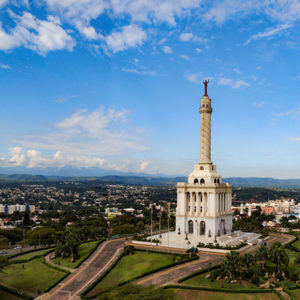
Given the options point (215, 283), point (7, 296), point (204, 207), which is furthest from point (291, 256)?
point (7, 296)

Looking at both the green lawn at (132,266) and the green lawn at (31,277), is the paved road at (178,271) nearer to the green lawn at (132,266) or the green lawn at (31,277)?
the green lawn at (132,266)

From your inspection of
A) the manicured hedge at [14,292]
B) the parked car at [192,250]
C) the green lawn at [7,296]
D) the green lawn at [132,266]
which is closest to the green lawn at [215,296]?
the green lawn at [132,266]

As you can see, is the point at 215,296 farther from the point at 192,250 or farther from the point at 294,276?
the point at 192,250

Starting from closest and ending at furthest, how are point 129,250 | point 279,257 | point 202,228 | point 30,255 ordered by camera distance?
point 279,257, point 129,250, point 30,255, point 202,228

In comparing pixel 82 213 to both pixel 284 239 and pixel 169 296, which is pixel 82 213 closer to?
pixel 284 239

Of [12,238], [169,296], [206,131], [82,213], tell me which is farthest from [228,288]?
[82,213]

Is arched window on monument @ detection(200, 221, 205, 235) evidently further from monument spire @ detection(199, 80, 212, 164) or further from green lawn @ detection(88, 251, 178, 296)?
green lawn @ detection(88, 251, 178, 296)

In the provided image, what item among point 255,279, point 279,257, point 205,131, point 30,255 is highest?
point 205,131

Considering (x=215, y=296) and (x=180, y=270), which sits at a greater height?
(x=180, y=270)
